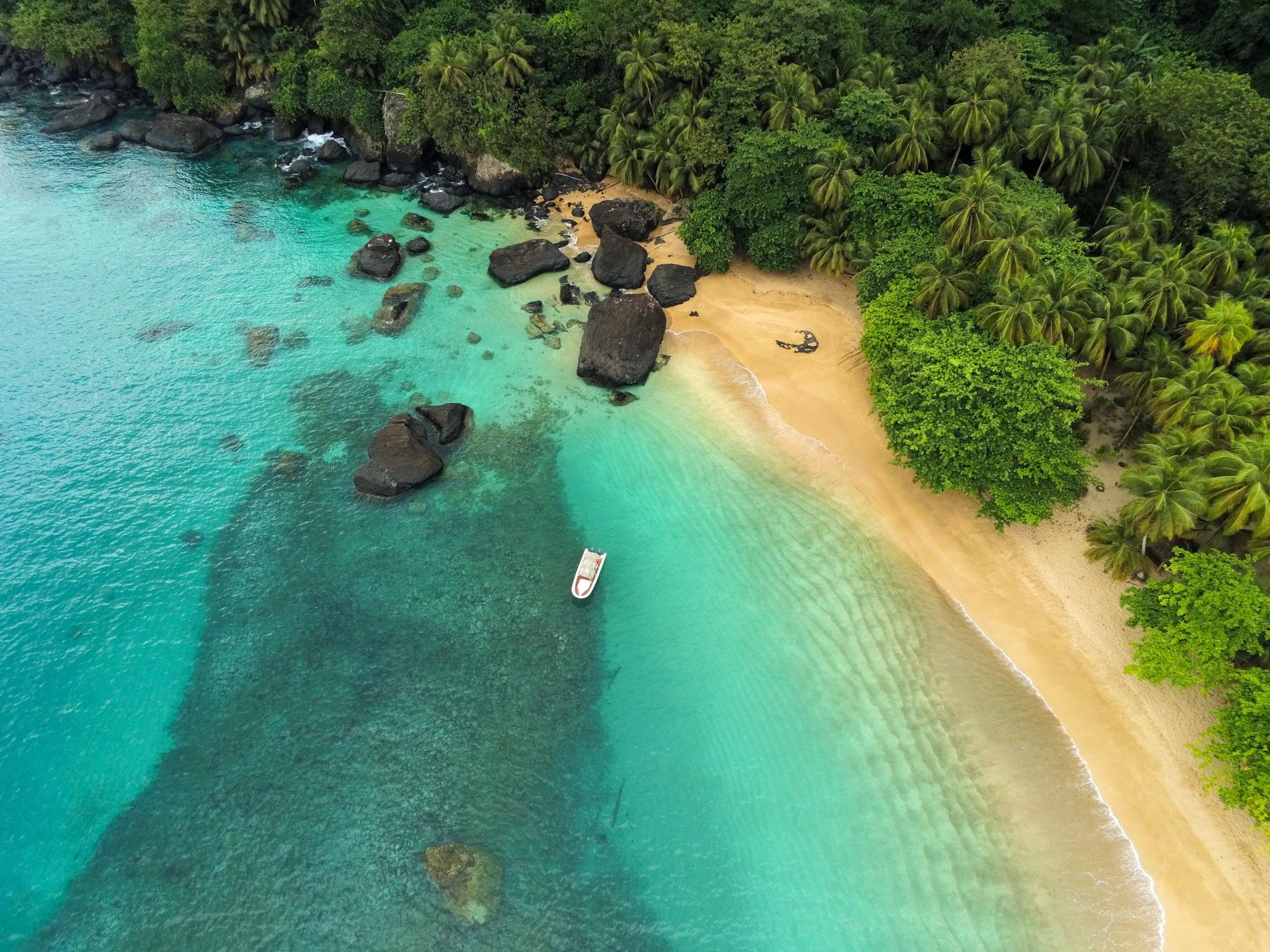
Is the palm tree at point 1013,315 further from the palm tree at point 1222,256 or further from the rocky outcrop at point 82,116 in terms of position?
the rocky outcrop at point 82,116

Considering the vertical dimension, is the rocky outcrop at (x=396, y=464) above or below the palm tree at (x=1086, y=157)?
below

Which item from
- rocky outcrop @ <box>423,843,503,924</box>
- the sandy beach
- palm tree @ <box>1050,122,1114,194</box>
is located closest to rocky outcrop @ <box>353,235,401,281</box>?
the sandy beach

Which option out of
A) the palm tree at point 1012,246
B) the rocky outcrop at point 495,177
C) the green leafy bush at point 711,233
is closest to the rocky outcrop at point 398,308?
the rocky outcrop at point 495,177

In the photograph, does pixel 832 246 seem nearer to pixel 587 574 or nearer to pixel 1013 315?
pixel 1013 315

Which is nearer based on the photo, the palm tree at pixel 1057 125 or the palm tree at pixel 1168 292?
the palm tree at pixel 1168 292

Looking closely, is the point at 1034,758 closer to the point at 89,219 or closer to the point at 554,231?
the point at 554,231

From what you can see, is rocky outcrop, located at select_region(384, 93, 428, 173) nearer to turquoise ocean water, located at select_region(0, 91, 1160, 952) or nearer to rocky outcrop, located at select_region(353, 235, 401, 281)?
rocky outcrop, located at select_region(353, 235, 401, 281)
